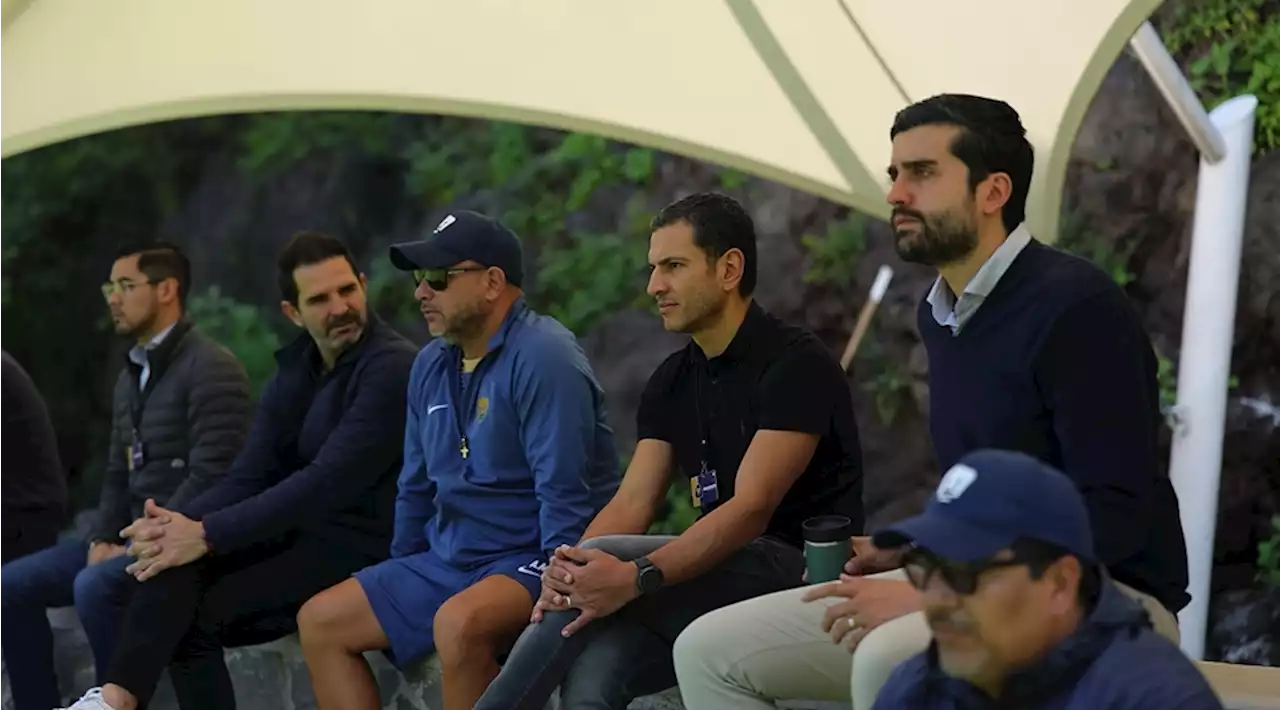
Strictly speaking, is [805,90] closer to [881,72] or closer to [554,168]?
[881,72]

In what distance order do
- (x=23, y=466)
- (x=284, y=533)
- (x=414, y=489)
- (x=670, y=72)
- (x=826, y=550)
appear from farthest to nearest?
(x=23, y=466)
(x=670, y=72)
(x=284, y=533)
(x=414, y=489)
(x=826, y=550)

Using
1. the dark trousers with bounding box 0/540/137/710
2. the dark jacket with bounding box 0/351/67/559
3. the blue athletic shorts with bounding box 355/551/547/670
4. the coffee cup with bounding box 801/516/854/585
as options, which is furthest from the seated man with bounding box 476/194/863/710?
the dark jacket with bounding box 0/351/67/559

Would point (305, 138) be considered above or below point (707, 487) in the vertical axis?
above

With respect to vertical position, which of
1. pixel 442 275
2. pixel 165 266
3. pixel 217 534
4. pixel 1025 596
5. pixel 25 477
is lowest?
pixel 1025 596

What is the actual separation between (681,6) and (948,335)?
5.96 feet

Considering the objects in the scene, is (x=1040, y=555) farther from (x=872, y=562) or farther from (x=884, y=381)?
(x=884, y=381)

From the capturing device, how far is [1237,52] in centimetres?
371

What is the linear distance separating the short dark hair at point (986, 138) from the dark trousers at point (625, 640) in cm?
87

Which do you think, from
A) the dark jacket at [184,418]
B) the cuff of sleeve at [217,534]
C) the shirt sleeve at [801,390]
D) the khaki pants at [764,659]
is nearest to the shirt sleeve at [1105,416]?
the khaki pants at [764,659]

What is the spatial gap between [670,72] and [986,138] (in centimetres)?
173

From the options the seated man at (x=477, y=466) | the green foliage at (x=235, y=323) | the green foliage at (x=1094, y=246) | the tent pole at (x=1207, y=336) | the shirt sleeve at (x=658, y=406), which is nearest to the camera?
the shirt sleeve at (x=658, y=406)

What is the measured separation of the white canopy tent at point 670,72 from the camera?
3.55m

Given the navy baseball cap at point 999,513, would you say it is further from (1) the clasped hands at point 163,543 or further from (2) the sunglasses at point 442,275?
(1) the clasped hands at point 163,543

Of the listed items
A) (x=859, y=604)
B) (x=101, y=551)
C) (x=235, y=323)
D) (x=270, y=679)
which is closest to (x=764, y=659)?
(x=859, y=604)
